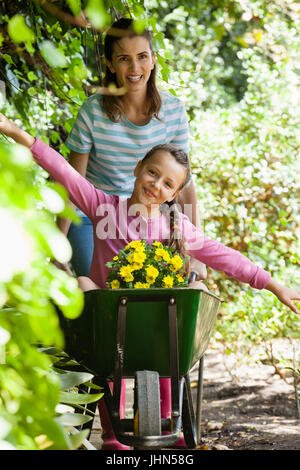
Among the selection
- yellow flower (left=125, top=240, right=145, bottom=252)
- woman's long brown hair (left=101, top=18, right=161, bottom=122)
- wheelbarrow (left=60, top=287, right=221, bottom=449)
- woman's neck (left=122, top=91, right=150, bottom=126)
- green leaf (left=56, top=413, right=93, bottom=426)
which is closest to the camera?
green leaf (left=56, top=413, right=93, bottom=426)

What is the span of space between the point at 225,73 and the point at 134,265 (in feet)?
28.9

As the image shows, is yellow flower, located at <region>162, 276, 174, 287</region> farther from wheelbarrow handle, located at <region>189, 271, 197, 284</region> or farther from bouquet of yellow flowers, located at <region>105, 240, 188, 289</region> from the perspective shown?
wheelbarrow handle, located at <region>189, 271, 197, 284</region>

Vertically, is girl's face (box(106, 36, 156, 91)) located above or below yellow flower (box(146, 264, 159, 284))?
above

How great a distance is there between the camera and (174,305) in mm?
1789

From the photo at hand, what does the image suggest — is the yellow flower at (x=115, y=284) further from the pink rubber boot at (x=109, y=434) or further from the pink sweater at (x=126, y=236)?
the pink rubber boot at (x=109, y=434)

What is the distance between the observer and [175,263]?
2049 mm

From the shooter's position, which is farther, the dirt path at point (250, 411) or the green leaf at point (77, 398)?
the dirt path at point (250, 411)

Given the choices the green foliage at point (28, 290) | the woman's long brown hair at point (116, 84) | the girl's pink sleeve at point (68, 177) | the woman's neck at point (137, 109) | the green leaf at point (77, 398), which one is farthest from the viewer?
the woman's neck at point (137, 109)

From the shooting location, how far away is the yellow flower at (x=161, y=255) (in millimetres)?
2053

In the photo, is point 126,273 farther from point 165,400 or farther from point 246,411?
point 246,411

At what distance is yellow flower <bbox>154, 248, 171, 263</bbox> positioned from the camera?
6.73ft

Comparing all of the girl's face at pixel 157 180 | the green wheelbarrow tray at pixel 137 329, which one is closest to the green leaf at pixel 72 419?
the green wheelbarrow tray at pixel 137 329

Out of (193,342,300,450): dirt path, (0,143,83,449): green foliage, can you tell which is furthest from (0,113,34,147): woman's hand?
(193,342,300,450): dirt path

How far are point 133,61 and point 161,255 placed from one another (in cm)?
83
